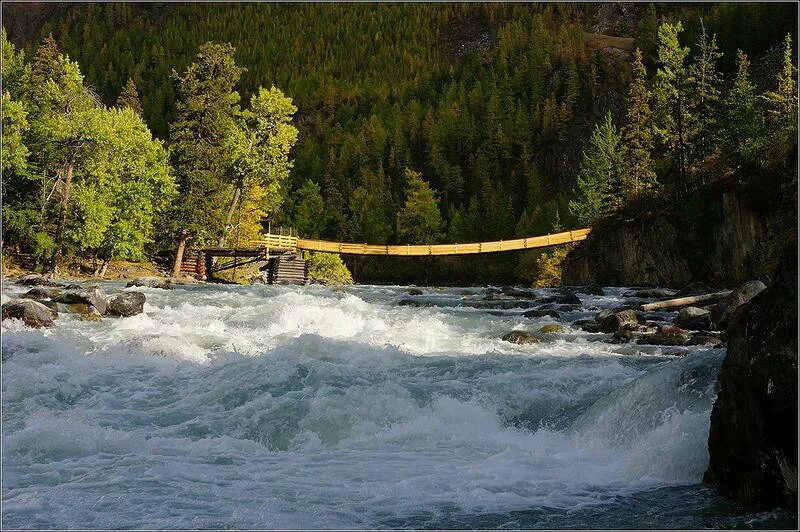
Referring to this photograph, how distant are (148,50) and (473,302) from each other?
157 metres

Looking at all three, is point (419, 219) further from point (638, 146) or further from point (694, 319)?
point (694, 319)

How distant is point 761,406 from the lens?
634cm

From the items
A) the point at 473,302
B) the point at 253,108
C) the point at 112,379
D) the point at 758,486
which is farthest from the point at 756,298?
the point at 253,108

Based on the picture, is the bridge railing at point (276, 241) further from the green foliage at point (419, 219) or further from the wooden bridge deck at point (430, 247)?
the green foliage at point (419, 219)

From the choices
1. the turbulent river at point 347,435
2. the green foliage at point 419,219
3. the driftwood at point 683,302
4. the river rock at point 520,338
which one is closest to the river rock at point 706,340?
the turbulent river at point 347,435

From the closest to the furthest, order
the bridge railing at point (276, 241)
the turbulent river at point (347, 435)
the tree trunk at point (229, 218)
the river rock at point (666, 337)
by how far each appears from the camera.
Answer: the turbulent river at point (347, 435), the river rock at point (666, 337), the tree trunk at point (229, 218), the bridge railing at point (276, 241)

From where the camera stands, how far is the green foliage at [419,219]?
6969 cm

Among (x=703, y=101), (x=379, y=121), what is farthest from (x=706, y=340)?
(x=379, y=121)

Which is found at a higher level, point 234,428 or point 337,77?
point 337,77

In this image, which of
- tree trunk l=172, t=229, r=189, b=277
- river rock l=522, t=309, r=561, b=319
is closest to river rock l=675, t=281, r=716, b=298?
river rock l=522, t=309, r=561, b=319

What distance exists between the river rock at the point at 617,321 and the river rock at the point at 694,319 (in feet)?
3.54

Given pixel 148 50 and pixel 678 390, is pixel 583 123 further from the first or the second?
pixel 148 50

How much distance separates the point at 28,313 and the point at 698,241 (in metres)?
25.8

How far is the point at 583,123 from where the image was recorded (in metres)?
99.1
